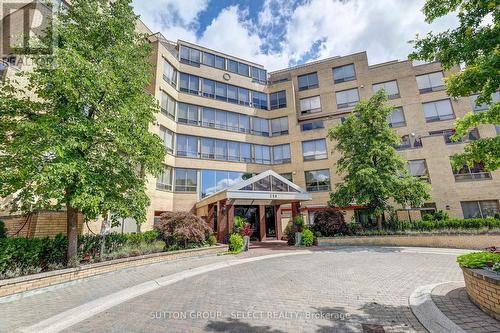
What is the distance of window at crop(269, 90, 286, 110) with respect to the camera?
30219 millimetres

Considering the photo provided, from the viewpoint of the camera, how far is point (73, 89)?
7.73 metres

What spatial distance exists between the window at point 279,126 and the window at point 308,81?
5501 mm

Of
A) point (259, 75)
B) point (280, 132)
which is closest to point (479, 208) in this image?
point (280, 132)

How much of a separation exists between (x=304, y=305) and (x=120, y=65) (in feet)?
34.9

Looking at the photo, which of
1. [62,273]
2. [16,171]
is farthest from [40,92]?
[62,273]

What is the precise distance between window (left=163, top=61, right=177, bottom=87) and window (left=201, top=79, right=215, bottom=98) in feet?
10.3

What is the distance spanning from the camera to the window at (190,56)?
88.2ft

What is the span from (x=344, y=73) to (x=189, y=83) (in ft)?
61.7

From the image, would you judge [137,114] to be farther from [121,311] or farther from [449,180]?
[449,180]

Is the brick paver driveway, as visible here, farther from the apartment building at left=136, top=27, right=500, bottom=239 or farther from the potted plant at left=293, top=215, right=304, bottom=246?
the apartment building at left=136, top=27, right=500, bottom=239

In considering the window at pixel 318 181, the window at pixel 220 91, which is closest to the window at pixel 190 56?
the window at pixel 220 91

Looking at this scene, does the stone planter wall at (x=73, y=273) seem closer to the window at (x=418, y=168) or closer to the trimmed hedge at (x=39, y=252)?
the trimmed hedge at (x=39, y=252)

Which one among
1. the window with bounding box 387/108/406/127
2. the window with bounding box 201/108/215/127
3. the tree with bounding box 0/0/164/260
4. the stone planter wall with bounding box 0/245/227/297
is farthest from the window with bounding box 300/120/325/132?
the tree with bounding box 0/0/164/260

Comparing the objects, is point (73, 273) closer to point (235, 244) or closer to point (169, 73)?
point (235, 244)
